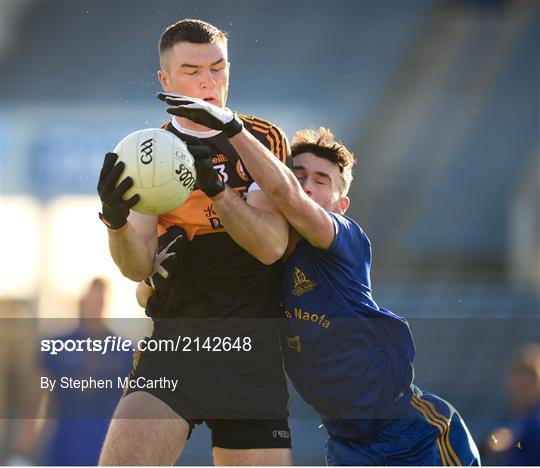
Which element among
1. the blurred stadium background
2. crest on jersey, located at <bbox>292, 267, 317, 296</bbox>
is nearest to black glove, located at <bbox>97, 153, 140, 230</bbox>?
crest on jersey, located at <bbox>292, 267, 317, 296</bbox>

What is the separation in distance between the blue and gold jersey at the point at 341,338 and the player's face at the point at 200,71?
2.23 ft

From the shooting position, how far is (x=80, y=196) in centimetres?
893

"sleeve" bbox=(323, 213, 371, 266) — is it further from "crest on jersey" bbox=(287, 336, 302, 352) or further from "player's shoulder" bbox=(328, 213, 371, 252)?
"crest on jersey" bbox=(287, 336, 302, 352)

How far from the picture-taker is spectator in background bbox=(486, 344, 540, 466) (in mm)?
5086

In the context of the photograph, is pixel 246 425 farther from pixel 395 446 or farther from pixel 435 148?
pixel 435 148

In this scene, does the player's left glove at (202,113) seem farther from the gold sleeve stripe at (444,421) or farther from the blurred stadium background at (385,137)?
the blurred stadium background at (385,137)

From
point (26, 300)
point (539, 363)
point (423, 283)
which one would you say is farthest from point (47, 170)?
point (539, 363)

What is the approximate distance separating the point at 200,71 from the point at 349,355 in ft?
4.09

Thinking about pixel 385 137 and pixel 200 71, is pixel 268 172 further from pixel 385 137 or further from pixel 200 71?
pixel 385 137

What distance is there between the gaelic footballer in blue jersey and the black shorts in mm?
157

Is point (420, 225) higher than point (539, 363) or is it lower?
lower

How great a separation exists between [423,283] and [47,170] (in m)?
4.19

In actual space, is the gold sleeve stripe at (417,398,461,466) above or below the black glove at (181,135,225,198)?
below

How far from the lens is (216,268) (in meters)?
3.54
